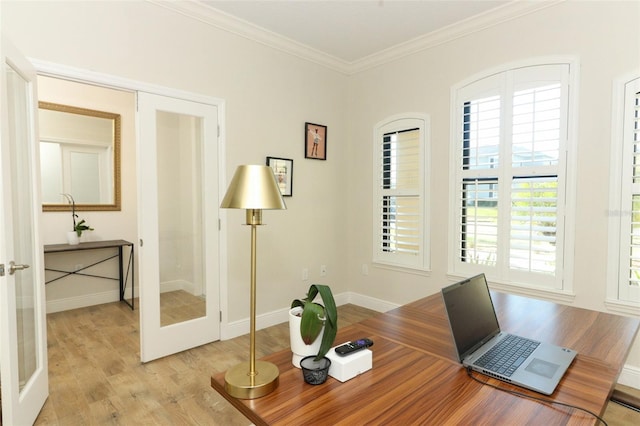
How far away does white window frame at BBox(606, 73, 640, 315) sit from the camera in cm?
241

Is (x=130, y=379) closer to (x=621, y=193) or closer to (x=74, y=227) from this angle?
(x=74, y=227)

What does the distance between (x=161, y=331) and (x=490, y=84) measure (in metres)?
3.51

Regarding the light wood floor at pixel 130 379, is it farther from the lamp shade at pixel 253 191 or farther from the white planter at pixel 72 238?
the lamp shade at pixel 253 191

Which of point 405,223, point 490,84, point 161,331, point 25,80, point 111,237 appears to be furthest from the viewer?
point 111,237

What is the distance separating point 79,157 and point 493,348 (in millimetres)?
4770

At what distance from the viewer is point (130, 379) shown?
2.53m

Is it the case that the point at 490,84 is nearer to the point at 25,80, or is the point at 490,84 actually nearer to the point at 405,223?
the point at 405,223

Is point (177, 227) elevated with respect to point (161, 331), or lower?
elevated

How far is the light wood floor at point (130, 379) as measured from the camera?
211cm

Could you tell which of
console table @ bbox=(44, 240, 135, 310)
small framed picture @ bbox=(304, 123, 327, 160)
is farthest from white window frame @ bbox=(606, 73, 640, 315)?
console table @ bbox=(44, 240, 135, 310)

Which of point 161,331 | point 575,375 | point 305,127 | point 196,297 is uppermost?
point 305,127

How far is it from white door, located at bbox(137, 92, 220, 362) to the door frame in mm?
38

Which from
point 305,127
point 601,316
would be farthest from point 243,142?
point 601,316

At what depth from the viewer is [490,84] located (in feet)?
10.1
